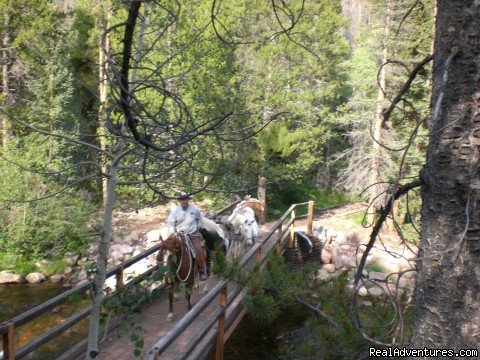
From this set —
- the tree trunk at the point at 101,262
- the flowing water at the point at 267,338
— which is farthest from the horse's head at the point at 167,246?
the flowing water at the point at 267,338

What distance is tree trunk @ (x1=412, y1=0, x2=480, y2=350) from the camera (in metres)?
1.68

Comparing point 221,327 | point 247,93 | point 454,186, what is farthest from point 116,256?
point 454,186

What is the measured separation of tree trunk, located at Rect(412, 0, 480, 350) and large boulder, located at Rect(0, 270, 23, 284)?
541 inches

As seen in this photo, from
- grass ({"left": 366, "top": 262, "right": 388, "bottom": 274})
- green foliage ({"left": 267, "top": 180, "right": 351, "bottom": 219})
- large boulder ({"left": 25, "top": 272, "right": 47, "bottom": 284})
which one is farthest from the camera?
green foliage ({"left": 267, "top": 180, "right": 351, "bottom": 219})

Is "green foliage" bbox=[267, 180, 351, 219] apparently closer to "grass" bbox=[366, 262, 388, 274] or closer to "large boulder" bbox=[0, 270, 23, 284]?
"grass" bbox=[366, 262, 388, 274]

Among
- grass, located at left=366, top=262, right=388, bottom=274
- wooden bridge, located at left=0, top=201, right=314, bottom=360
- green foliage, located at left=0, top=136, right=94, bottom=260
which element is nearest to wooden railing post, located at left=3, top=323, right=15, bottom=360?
wooden bridge, located at left=0, top=201, right=314, bottom=360

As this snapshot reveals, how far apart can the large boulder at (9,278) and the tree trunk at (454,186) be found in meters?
13.7

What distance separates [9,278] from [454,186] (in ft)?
46.1

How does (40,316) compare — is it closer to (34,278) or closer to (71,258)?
(34,278)

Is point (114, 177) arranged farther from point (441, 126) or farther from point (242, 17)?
point (242, 17)

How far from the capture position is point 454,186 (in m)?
1.73

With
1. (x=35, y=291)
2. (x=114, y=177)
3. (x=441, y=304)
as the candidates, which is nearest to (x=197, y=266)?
(x=114, y=177)

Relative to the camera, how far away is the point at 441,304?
1768 mm

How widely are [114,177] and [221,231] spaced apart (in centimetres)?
481
